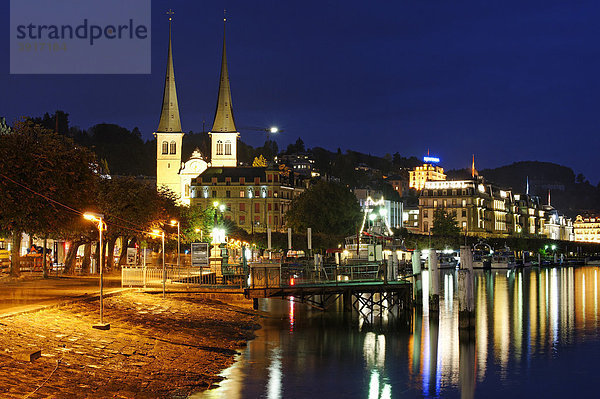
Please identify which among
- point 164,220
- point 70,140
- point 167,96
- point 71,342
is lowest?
point 71,342

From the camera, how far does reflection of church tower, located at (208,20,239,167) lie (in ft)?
538

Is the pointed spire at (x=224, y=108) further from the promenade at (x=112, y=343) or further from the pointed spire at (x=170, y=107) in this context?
the promenade at (x=112, y=343)

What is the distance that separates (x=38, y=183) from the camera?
43.5 meters

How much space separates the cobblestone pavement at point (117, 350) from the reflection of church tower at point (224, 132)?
126533mm

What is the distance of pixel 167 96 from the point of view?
538 feet

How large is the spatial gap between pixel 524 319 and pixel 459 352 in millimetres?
17326

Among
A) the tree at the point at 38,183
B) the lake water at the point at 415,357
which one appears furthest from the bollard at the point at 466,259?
the tree at the point at 38,183

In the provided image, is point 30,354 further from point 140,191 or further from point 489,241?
point 489,241

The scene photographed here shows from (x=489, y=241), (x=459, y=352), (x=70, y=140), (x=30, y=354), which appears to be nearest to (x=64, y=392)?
(x=30, y=354)

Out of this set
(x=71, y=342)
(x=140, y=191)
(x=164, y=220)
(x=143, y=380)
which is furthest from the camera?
(x=164, y=220)

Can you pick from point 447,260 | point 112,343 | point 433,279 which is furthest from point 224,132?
point 112,343

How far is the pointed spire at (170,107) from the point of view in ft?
532

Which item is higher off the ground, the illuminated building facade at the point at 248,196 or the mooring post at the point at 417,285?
the illuminated building facade at the point at 248,196

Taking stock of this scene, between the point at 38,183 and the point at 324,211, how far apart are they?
75.7 metres
